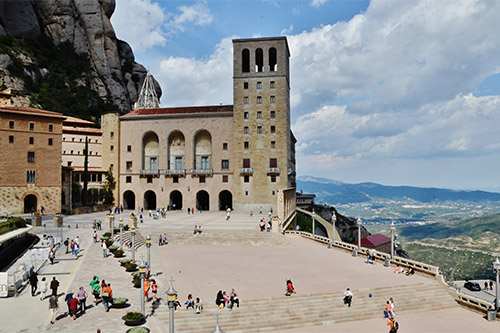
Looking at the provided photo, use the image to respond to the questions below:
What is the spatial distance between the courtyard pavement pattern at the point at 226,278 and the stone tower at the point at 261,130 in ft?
73.7

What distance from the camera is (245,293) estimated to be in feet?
67.8

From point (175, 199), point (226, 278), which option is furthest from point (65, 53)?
point (226, 278)

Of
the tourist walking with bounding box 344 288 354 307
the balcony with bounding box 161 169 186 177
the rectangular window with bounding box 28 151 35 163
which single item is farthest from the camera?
the balcony with bounding box 161 169 186 177

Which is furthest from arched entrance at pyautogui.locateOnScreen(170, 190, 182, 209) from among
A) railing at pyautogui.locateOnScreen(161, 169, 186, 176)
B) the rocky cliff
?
the rocky cliff

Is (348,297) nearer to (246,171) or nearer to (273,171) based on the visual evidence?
(273,171)

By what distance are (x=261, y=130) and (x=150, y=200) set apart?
2516 centimetres

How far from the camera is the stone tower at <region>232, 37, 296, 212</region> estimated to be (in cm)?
5981

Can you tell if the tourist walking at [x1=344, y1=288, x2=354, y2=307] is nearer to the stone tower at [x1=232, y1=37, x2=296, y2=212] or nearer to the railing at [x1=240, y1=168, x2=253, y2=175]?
the stone tower at [x1=232, y1=37, x2=296, y2=212]

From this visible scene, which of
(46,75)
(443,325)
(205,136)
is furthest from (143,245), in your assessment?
(46,75)

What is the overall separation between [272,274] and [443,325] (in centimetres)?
1043

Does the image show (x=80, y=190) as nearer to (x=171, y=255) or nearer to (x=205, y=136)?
(x=205, y=136)

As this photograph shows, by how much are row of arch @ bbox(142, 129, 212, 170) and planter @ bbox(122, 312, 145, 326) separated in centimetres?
4821

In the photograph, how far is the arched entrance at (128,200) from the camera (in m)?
66.4

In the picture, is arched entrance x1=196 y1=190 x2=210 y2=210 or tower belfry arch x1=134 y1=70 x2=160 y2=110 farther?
tower belfry arch x1=134 y1=70 x2=160 y2=110
